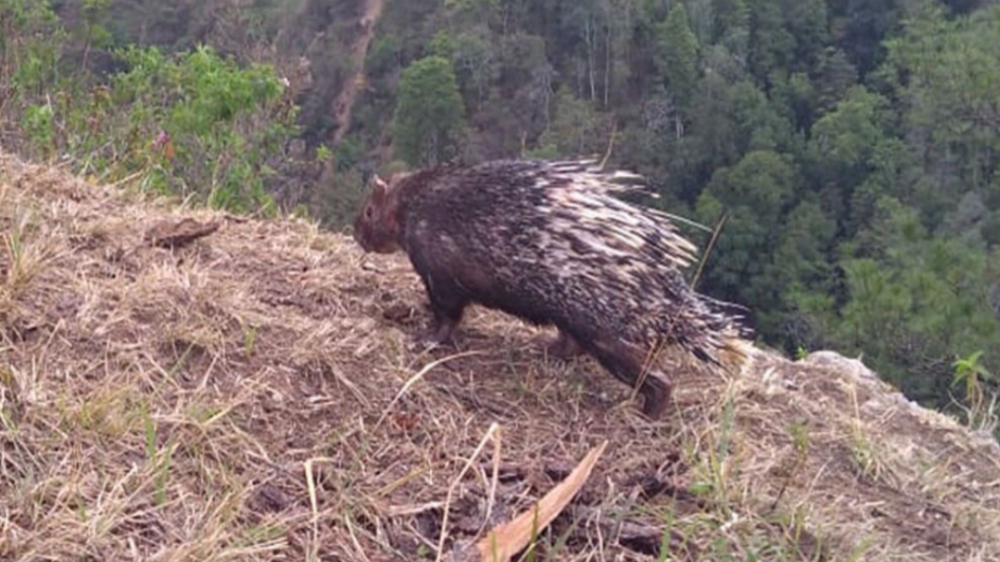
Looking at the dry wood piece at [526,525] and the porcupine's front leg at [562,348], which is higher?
the dry wood piece at [526,525]

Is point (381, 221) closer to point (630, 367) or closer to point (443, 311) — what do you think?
point (443, 311)

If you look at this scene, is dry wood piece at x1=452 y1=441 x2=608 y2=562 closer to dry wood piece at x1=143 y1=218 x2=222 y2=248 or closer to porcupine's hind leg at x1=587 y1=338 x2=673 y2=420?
porcupine's hind leg at x1=587 y1=338 x2=673 y2=420

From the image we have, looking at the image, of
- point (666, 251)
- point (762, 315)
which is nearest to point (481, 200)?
point (666, 251)

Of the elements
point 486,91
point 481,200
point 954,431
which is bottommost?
point 486,91

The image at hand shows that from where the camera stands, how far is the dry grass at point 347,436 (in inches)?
109

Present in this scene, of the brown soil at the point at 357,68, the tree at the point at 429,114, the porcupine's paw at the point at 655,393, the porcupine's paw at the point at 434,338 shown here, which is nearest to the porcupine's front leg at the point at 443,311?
the porcupine's paw at the point at 434,338

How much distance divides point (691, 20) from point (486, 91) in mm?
6856

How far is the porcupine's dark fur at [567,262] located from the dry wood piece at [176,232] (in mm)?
574

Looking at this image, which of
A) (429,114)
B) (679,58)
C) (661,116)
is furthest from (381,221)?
(679,58)

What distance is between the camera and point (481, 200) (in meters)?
3.72

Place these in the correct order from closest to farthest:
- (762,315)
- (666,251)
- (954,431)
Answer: (666,251) → (954,431) → (762,315)

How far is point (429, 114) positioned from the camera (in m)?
28.2

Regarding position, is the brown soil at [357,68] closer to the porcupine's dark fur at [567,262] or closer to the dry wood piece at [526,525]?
the porcupine's dark fur at [567,262]

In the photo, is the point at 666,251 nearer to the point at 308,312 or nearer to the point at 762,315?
the point at 308,312
